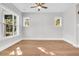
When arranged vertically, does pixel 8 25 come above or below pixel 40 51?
above

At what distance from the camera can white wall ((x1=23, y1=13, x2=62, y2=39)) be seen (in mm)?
10133

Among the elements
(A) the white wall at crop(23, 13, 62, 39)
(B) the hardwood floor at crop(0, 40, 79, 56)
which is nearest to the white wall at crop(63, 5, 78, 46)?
(B) the hardwood floor at crop(0, 40, 79, 56)

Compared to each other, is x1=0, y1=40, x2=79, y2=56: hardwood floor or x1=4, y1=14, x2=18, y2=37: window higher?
x1=4, y1=14, x2=18, y2=37: window

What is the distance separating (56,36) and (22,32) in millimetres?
2375

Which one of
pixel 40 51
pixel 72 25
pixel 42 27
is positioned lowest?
pixel 40 51

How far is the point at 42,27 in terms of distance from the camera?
33.5ft

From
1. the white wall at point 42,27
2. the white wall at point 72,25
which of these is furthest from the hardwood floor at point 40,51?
the white wall at point 42,27

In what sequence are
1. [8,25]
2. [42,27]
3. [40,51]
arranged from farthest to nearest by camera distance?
1. [42,27]
2. [8,25]
3. [40,51]

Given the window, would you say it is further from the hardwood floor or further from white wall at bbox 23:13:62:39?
white wall at bbox 23:13:62:39

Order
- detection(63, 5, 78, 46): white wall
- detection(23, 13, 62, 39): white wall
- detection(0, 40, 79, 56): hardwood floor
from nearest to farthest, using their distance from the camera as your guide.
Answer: detection(0, 40, 79, 56): hardwood floor
detection(63, 5, 78, 46): white wall
detection(23, 13, 62, 39): white wall

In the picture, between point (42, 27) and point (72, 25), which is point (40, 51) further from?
point (42, 27)

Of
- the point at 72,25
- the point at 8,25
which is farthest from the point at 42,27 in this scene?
the point at 8,25

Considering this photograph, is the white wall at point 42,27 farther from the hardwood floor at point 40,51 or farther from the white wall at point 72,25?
the hardwood floor at point 40,51

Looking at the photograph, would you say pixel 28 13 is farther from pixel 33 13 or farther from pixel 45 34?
pixel 45 34
